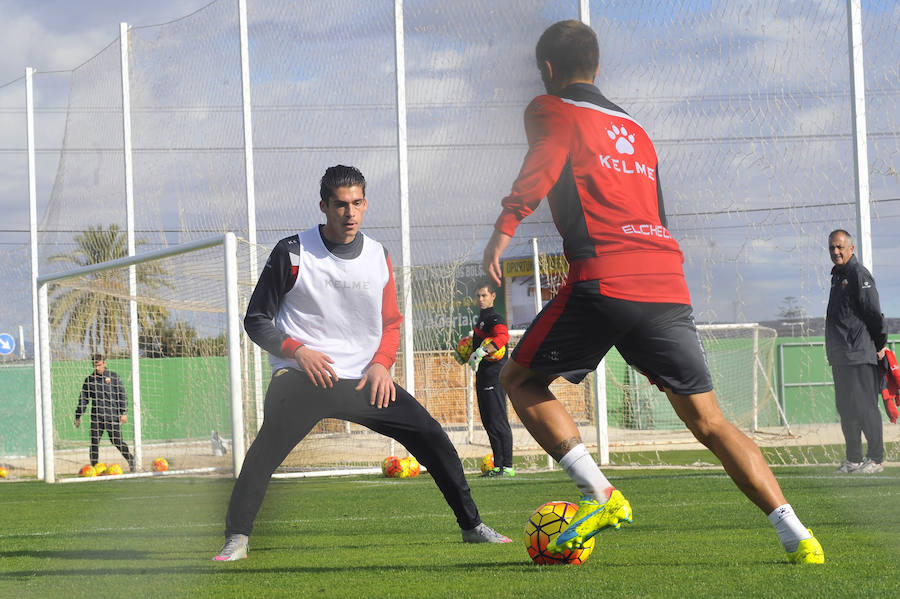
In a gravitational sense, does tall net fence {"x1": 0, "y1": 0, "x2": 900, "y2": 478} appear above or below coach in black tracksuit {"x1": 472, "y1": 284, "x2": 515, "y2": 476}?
above

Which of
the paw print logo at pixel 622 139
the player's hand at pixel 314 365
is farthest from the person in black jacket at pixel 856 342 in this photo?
the paw print logo at pixel 622 139

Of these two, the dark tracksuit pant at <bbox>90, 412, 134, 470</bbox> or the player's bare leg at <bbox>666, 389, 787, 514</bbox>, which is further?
the dark tracksuit pant at <bbox>90, 412, 134, 470</bbox>

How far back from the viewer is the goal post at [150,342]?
36.8 feet

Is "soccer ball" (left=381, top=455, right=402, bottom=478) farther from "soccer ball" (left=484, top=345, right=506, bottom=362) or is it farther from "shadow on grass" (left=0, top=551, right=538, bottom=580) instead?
"shadow on grass" (left=0, top=551, right=538, bottom=580)

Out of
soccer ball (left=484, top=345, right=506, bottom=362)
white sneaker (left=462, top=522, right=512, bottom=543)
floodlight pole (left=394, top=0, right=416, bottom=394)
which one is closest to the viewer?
white sneaker (left=462, top=522, right=512, bottom=543)

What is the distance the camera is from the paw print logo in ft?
13.5

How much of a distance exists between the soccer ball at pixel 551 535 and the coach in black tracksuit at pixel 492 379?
6297mm

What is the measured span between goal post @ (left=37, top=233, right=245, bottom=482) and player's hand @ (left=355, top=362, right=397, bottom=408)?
4.29 meters

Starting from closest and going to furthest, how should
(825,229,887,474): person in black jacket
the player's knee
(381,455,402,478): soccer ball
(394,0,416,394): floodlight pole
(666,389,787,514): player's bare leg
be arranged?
(666,389,787,514): player's bare leg, the player's knee, (825,229,887,474): person in black jacket, (381,455,402,478): soccer ball, (394,0,416,394): floodlight pole

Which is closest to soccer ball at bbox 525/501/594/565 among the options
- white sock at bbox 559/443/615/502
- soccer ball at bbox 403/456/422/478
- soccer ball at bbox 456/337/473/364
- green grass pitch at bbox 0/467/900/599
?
green grass pitch at bbox 0/467/900/599

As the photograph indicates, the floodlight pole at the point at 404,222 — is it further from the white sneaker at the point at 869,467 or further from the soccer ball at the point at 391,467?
the white sneaker at the point at 869,467

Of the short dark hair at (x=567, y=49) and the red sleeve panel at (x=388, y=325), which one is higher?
the short dark hair at (x=567, y=49)

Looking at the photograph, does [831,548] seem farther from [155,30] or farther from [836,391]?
[155,30]

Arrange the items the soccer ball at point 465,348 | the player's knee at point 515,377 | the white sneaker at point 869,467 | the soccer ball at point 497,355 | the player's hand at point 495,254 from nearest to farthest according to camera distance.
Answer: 1. the player's hand at point 495,254
2. the player's knee at point 515,377
3. the white sneaker at point 869,467
4. the soccer ball at point 497,355
5. the soccer ball at point 465,348
